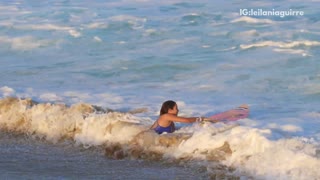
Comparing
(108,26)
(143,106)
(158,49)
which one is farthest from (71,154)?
(108,26)

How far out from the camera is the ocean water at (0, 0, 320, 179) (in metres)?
8.79

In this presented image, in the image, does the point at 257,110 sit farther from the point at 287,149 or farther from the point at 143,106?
the point at 287,149

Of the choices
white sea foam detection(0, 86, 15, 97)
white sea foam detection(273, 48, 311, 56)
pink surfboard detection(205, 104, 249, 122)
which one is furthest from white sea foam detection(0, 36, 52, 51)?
pink surfboard detection(205, 104, 249, 122)

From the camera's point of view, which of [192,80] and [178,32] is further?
[178,32]

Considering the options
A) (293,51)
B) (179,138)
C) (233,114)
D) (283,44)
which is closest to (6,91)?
(233,114)

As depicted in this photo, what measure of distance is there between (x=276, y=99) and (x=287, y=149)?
3402 mm

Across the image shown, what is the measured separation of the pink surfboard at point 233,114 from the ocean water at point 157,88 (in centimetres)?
21

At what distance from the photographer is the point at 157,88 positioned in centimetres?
1316

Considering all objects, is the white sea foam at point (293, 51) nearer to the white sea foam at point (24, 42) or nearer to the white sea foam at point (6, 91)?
the white sea foam at point (24, 42)

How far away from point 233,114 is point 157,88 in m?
2.86

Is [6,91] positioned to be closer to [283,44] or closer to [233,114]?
[233,114]

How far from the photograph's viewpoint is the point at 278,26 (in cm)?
1909

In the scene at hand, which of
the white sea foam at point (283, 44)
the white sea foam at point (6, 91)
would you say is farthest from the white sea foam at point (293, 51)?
the white sea foam at point (6, 91)

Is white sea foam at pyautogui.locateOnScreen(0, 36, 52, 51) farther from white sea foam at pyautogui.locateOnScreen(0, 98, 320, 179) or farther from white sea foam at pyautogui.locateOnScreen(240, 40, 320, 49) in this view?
white sea foam at pyautogui.locateOnScreen(0, 98, 320, 179)
